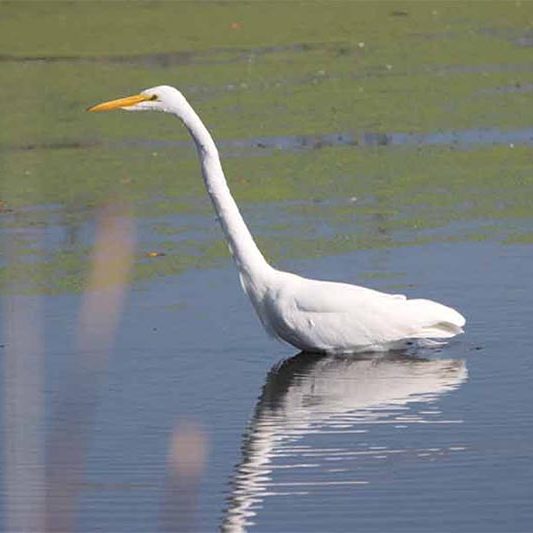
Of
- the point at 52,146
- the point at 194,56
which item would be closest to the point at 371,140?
the point at 52,146

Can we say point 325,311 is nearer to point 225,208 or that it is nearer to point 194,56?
point 225,208

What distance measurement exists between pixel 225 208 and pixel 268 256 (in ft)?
5.86

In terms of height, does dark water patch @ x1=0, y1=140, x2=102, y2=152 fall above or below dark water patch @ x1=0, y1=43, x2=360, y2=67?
below

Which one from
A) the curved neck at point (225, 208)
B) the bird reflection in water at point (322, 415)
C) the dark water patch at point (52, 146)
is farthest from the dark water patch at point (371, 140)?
the bird reflection in water at point (322, 415)

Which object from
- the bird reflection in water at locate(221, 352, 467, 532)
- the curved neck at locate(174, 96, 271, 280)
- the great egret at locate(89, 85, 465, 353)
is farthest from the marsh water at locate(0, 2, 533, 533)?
the curved neck at locate(174, 96, 271, 280)

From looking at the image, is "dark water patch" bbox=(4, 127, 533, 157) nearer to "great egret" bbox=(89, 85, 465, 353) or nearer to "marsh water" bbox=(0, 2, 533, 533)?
"marsh water" bbox=(0, 2, 533, 533)

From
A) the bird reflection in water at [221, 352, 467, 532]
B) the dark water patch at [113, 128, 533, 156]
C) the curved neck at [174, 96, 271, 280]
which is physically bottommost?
the bird reflection in water at [221, 352, 467, 532]

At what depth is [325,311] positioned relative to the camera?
7.47 metres

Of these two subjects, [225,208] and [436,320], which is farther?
[225,208]

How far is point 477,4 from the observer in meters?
18.8

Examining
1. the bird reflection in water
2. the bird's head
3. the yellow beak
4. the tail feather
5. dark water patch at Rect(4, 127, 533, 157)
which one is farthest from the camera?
dark water patch at Rect(4, 127, 533, 157)

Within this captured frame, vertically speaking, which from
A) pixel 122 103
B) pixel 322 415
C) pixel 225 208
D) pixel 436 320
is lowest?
pixel 322 415

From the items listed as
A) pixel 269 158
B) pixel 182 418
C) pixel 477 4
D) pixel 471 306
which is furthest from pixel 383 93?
pixel 182 418

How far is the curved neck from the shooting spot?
760cm
